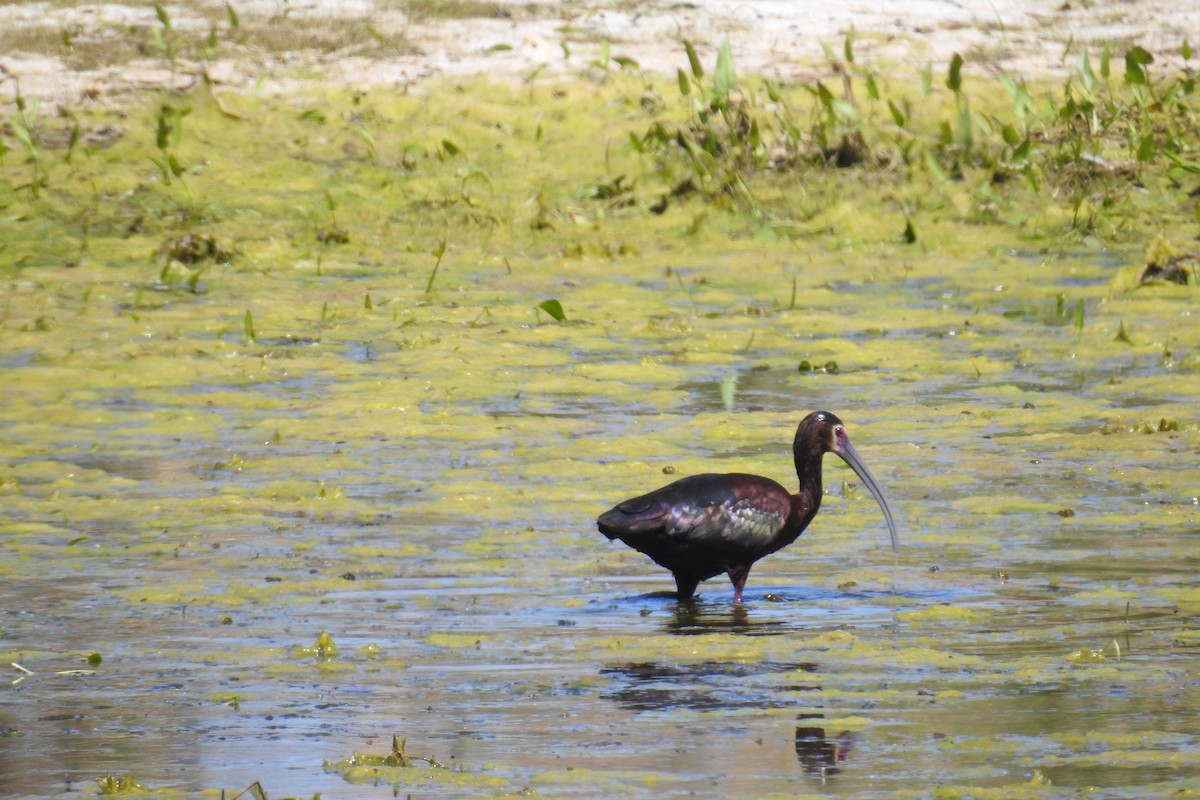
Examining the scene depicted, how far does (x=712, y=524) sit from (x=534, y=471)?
1.80 metres

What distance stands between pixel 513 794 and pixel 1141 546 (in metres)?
3.33

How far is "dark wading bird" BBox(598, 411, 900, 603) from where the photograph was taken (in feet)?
22.5

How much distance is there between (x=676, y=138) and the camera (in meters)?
14.9

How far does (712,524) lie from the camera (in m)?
6.85

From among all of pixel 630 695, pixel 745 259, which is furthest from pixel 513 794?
pixel 745 259

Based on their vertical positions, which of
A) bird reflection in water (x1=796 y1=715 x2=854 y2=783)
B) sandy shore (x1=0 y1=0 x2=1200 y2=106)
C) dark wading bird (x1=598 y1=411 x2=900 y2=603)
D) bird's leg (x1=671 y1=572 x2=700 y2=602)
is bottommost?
bird reflection in water (x1=796 y1=715 x2=854 y2=783)

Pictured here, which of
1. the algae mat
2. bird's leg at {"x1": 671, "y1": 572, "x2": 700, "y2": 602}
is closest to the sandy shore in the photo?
the algae mat

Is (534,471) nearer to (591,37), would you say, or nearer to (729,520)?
(729,520)

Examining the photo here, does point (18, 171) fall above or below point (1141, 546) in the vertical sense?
above

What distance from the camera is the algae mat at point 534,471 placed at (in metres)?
5.09

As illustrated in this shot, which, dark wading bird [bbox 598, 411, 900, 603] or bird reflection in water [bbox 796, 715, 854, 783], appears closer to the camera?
bird reflection in water [bbox 796, 715, 854, 783]

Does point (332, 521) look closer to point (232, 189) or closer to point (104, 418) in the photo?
point (104, 418)

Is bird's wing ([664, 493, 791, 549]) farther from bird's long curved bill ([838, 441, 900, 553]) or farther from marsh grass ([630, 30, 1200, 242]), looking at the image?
marsh grass ([630, 30, 1200, 242])

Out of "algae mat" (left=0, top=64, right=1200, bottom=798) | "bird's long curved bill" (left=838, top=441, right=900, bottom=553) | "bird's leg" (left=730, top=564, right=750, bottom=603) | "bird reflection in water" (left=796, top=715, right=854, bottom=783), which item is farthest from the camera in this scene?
"bird's long curved bill" (left=838, top=441, right=900, bottom=553)
